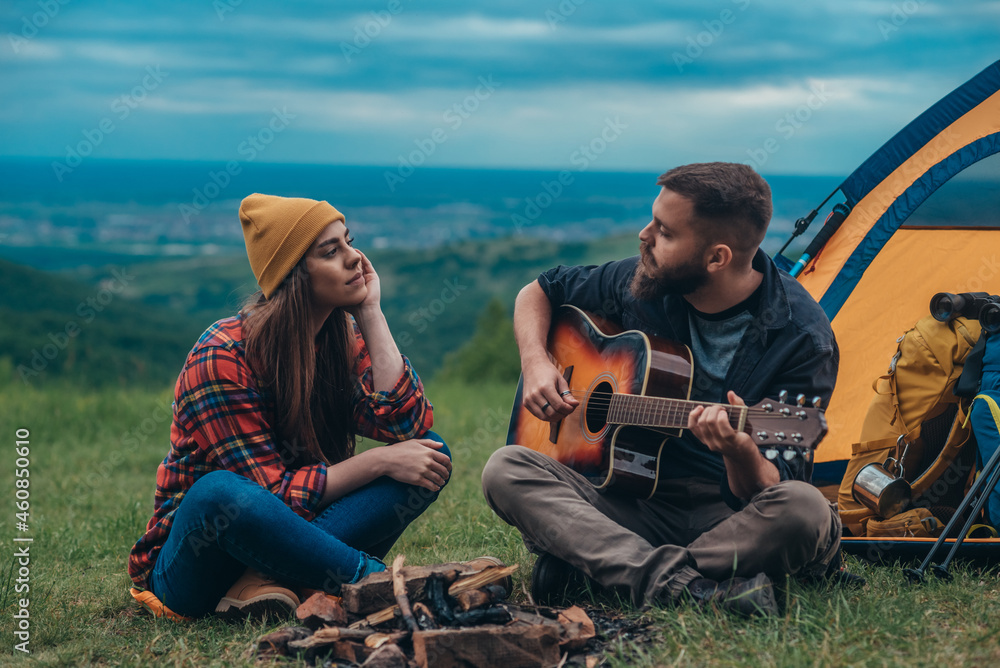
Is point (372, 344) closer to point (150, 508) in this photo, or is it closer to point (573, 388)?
point (573, 388)

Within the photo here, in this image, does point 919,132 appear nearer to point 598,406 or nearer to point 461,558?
point 598,406

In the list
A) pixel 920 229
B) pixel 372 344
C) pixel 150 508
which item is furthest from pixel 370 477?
pixel 920 229

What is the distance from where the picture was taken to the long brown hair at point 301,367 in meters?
2.90

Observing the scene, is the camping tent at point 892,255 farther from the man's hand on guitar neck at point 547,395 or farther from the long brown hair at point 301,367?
the long brown hair at point 301,367

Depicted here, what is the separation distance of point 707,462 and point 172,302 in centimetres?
4447

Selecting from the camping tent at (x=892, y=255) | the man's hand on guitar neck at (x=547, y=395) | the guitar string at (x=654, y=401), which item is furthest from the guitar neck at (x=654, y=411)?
the camping tent at (x=892, y=255)

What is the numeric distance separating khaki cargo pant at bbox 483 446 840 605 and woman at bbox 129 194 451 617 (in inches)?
12.9

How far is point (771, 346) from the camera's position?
2.86 m

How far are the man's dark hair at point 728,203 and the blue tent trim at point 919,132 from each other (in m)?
1.45

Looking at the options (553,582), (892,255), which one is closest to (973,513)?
(553,582)

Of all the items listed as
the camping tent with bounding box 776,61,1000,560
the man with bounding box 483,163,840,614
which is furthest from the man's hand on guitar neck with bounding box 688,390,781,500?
the camping tent with bounding box 776,61,1000,560

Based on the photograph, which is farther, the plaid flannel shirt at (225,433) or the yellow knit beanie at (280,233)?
the yellow knit beanie at (280,233)

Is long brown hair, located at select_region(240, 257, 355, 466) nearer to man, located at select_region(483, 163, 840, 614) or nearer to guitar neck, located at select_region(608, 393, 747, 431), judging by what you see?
man, located at select_region(483, 163, 840, 614)

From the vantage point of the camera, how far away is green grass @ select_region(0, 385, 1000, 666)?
7.58ft
